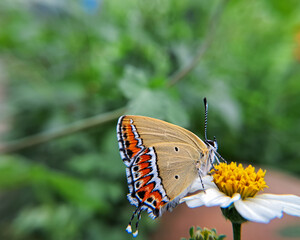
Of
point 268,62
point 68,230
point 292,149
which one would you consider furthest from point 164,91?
point 268,62

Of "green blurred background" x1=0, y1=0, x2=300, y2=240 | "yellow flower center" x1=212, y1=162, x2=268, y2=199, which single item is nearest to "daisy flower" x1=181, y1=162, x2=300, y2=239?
"yellow flower center" x1=212, y1=162, x2=268, y2=199

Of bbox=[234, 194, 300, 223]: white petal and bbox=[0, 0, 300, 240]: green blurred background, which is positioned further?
bbox=[0, 0, 300, 240]: green blurred background

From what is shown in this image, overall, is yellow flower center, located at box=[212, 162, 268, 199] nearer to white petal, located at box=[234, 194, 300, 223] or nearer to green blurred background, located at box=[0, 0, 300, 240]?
white petal, located at box=[234, 194, 300, 223]

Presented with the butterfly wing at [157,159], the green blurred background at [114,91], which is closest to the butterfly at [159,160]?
the butterfly wing at [157,159]

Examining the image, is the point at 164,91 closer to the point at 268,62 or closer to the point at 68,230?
the point at 68,230

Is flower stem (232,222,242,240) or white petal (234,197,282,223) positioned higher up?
white petal (234,197,282,223)

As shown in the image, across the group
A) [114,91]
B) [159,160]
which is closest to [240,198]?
[159,160]

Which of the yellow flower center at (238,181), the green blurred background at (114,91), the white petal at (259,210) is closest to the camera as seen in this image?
the white petal at (259,210)

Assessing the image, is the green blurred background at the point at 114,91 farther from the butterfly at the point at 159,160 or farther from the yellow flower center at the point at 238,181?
the yellow flower center at the point at 238,181
